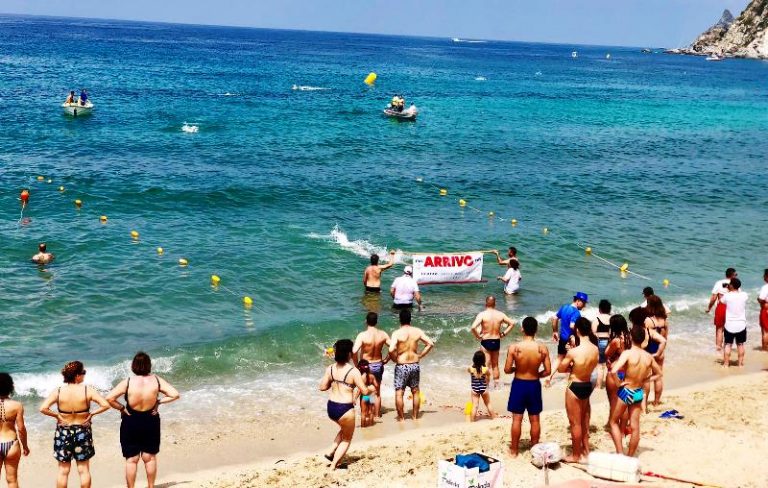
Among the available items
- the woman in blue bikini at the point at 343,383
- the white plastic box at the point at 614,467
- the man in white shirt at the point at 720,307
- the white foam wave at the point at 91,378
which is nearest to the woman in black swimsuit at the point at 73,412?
the woman in blue bikini at the point at 343,383

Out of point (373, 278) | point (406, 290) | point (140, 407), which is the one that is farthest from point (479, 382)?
point (373, 278)

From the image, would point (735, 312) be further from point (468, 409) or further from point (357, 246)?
point (357, 246)

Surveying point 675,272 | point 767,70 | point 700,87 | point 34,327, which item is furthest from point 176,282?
point 767,70

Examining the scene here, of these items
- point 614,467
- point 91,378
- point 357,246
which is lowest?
point 91,378

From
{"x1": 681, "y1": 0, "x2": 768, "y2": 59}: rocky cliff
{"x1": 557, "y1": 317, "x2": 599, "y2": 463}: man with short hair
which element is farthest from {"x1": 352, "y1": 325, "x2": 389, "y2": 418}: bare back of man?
{"x1": 681, "y1": 0, "x2": 768, "y2": 59}: rocky cliff

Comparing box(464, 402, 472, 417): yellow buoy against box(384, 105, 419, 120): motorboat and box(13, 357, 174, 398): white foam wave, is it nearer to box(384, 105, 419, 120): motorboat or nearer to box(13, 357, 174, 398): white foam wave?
box(13, 357, 174, 398): white foam wave

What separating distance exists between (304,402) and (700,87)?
90.8m

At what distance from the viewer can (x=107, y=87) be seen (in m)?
58.7

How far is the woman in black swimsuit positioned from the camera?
315 inches

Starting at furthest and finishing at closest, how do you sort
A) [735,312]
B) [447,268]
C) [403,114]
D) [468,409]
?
1. [403,114]
2. [447,268]
3. [735,312]
4. [468,409]

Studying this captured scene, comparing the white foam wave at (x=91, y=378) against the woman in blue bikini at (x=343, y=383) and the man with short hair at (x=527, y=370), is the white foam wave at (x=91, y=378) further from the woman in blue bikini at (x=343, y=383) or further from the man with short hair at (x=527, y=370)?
the man with short hair at (x=527, y=370)

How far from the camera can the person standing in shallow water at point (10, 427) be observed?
7.84m

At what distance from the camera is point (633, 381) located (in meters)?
9.01

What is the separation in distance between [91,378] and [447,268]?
27.2ft
